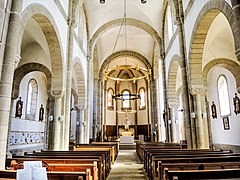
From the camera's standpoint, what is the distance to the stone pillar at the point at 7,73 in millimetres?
5035

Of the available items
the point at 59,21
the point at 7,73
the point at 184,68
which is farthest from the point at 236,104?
the point at 7,73

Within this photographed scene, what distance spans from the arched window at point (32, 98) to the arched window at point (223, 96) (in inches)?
632

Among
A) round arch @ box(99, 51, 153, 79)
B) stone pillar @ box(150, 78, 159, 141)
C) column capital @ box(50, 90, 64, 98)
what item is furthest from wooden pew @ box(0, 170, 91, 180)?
round arch @ box(99, 51, 153, 79)

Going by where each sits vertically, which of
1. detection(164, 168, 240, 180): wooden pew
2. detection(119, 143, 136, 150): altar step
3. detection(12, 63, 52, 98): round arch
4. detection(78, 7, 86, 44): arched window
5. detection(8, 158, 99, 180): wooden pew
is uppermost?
detection(78, 7, 86, 44): arched window

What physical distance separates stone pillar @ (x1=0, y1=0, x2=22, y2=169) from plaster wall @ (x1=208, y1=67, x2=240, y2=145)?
15051 millimetres

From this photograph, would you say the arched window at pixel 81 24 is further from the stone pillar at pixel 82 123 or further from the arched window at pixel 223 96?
the arched window at pixel 223 96

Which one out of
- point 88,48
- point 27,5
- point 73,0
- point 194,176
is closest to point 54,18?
point 27,5

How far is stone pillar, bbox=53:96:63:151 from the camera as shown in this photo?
32.7 ft

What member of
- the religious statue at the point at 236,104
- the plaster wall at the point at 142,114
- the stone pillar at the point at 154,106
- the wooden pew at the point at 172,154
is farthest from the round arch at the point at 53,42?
the plaster wall at the point at 142,114

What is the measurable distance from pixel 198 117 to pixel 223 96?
9104 mm

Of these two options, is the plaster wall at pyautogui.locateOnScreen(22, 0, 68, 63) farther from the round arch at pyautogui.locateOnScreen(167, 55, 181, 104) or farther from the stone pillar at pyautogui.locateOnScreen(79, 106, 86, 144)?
the round arch at pyautogui.locateOnScreen(167, 55, 181, 104)

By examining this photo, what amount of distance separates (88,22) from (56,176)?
1500cm

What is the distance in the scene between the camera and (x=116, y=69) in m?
16.9

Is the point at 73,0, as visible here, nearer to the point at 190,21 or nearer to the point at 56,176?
the point at 190,21
